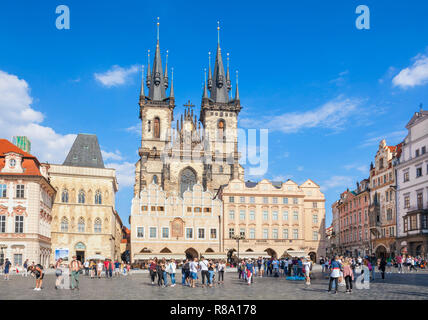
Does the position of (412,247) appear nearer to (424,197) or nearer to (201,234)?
(424,197)

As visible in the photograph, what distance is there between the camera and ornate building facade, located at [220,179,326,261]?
74375 millimetres

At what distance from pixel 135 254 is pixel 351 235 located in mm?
33489

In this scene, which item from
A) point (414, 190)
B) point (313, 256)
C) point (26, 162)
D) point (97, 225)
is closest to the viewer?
point (26, 162)

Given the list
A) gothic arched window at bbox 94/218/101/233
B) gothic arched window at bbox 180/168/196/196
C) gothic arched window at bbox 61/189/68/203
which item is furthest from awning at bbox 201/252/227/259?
gothic arched window at bbox 180/168/196/196

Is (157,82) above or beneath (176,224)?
above

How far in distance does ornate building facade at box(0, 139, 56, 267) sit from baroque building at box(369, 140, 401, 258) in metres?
40.9

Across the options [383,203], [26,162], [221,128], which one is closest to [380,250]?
[383,203]

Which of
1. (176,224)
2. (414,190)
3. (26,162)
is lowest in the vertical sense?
(176,224)

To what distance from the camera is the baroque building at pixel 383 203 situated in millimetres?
65438

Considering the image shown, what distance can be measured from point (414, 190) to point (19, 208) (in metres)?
42.4

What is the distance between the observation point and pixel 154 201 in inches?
2847

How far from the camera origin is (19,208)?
53.3 meters

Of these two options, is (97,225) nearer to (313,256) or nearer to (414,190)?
(313,256)

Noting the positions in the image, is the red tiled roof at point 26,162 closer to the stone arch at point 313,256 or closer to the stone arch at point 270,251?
the stone arch at point 270,251
